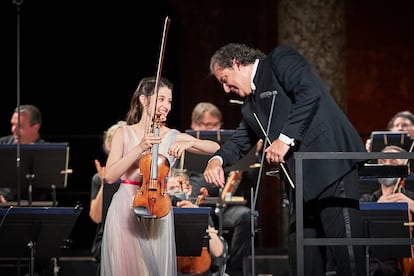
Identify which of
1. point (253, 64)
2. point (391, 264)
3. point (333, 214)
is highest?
point (253, 64)

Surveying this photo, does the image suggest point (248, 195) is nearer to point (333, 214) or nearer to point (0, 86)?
point (0, 86)

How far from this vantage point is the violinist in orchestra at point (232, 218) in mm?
7207

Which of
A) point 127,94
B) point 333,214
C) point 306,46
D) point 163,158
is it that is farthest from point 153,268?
point 127,94

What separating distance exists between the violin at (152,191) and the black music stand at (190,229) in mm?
992

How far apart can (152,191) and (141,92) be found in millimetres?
764

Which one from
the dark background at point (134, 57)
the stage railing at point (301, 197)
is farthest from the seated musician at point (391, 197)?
the dark background at point (134, 57)

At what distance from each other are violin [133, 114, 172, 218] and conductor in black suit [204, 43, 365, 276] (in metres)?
0.27

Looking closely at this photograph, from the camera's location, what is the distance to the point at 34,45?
10.5m

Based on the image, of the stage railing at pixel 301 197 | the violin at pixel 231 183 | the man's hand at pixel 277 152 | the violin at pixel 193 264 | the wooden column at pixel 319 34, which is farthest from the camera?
the wooden column at pixel 319 34

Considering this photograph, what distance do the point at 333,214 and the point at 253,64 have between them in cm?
92

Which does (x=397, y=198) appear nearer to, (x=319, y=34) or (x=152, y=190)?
(x=319, y=34)

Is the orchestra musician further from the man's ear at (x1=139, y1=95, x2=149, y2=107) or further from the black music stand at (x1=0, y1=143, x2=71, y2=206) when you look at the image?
the man's ear at (x1=139, y1=95, x2=149, y2=107)

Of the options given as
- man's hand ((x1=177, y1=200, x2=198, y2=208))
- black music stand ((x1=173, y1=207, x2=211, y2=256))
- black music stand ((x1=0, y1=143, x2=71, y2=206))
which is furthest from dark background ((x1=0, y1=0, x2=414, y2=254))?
black music stand ((x1=173, y1=207, x2=211, y2=256))

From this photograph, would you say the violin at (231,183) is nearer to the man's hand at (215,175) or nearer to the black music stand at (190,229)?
the black music stand at (190,229)
